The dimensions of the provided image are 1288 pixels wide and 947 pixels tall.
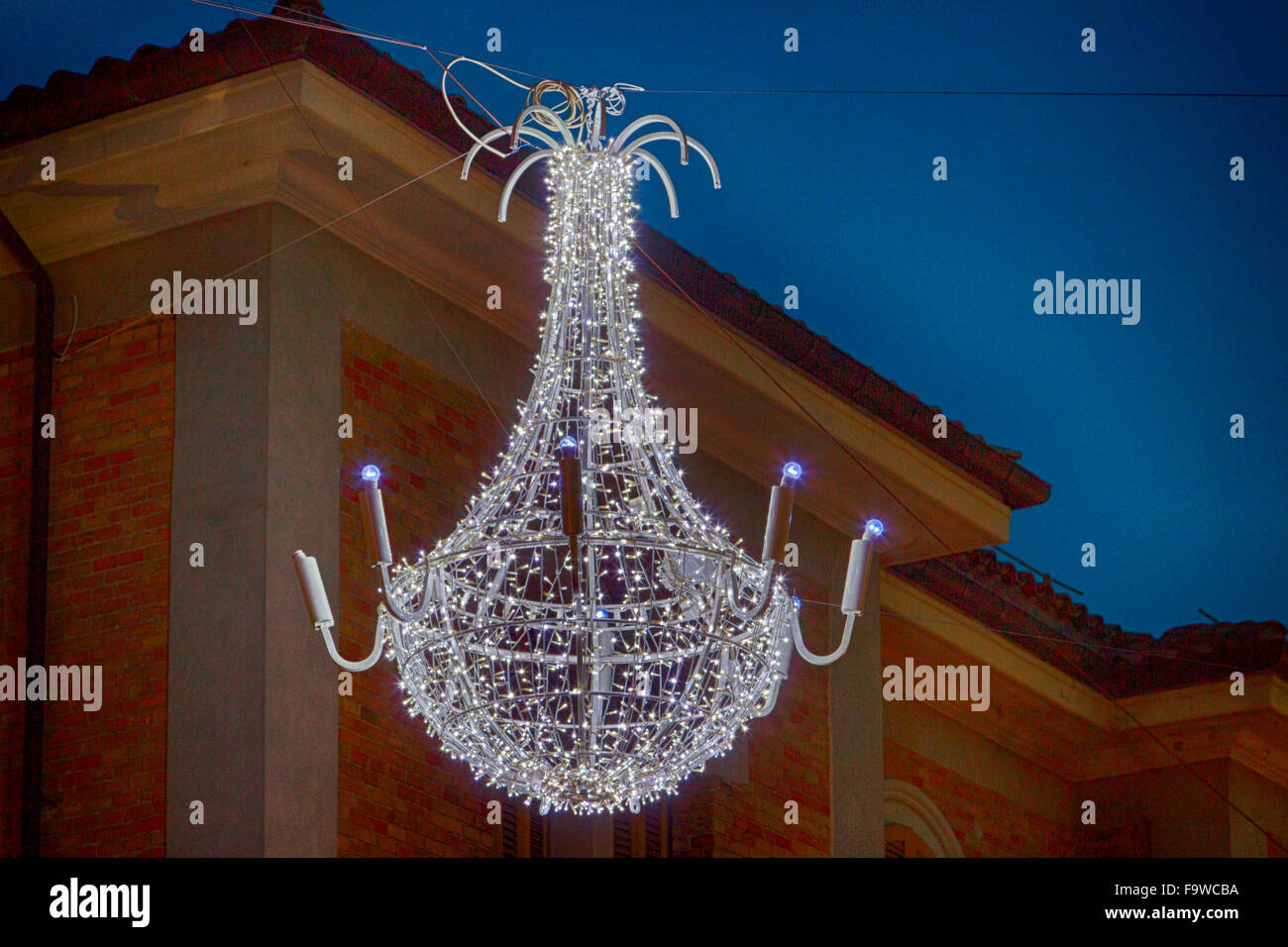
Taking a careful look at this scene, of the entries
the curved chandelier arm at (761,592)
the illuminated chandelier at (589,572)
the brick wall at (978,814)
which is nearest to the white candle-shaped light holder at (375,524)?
the illuminated chandelier at (589,572)

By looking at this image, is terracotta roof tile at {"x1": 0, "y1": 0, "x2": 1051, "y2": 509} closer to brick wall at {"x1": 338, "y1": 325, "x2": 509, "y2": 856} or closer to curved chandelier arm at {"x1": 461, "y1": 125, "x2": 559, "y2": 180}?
brick wall at {"x1": 338, "y1": 325, "x2": 509, "y2": 856}

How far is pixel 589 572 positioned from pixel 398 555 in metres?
2.92

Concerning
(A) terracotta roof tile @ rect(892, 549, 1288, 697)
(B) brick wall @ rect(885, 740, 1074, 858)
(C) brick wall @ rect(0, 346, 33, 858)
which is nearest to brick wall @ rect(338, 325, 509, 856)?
(C) brick wall @ rect(0, 346, 33, 858)

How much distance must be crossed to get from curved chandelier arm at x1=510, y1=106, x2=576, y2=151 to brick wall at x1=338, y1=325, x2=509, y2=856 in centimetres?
233

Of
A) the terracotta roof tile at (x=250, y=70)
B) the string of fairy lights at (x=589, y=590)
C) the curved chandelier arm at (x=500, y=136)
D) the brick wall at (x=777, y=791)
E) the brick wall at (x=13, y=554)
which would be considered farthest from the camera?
the brick wall at (x=777, y=791)

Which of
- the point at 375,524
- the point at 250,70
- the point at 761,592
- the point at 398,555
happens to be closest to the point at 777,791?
the point at 398,555

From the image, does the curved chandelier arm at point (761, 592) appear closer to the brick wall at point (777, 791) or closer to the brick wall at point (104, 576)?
the brick wall at point (104, 576)

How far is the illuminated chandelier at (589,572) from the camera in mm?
6906

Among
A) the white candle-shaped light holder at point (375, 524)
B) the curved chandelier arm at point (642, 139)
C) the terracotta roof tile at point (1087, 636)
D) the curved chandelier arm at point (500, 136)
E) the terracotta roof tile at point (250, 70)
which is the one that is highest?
the terracotta roof tile at point (250, 70)

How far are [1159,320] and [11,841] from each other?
9904 millimetres

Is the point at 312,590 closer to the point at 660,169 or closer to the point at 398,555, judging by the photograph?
the point at 660,169

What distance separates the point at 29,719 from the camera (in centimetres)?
932

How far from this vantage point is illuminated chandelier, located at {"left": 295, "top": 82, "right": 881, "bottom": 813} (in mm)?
6906

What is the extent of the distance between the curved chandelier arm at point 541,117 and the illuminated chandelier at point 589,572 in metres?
0.01
